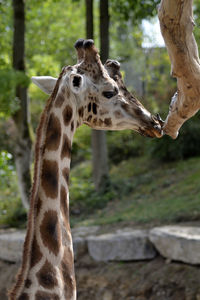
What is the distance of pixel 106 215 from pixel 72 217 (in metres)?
0.95

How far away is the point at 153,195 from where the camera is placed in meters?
9.77

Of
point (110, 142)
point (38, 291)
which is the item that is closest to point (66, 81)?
point (38, 291)

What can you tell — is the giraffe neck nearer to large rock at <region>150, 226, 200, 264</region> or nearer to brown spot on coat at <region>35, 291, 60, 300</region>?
brown spot on coat at <region>35, 291, 60, 300</region>

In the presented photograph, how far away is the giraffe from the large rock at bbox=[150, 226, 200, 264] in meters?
3.61

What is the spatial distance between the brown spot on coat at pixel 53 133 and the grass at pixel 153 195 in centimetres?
518

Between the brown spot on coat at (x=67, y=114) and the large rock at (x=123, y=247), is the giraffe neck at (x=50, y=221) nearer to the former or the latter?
the brown spot on coat at (x=67, y=114)

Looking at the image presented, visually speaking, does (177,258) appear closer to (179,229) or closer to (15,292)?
(179,229)

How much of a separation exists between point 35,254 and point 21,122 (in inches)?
267

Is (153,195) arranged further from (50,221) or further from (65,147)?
(50,221)

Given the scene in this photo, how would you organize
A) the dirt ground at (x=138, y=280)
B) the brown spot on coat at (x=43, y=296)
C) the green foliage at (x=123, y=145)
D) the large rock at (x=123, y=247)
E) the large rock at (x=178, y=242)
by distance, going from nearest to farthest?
the brown spot on coat at (x=43, y=296), the dirt ground at (x=138, y=280), the large rock at (x=178, y=242), the large rock at (x=123, y=247), the green foliage at (x=123, y=145)

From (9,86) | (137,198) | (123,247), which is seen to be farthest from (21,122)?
(123,247)

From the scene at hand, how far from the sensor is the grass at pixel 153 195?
7.80 m

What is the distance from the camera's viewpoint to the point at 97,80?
281 cm

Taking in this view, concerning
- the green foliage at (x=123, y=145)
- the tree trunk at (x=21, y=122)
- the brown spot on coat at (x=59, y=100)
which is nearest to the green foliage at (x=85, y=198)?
the tree trunk at (x=21, y=122)
